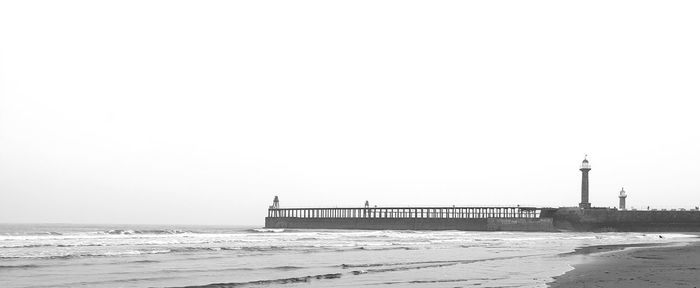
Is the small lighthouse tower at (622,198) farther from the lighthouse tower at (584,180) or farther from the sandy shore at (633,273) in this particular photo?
the sandy shore at (633,273)

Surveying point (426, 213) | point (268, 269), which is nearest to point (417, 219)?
point (426, 213)

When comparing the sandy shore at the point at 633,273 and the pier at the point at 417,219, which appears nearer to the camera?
the sandy shore at the point at 633,273

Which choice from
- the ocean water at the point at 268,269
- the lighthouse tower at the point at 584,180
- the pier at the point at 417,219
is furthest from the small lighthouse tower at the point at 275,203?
the ocean water at the point at 268,269

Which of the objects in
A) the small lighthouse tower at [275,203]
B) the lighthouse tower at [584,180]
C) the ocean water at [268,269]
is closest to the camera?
the ocean water at [268,269]

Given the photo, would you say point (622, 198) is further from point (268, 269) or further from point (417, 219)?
point (268, 269)

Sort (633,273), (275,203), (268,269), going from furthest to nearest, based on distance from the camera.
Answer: (275,203)
(268,269)
(633,273)

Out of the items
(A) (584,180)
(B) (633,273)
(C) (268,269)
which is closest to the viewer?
(B) (633,273)

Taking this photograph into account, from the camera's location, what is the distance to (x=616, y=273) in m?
15.9

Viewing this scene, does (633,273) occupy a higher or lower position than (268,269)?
higher

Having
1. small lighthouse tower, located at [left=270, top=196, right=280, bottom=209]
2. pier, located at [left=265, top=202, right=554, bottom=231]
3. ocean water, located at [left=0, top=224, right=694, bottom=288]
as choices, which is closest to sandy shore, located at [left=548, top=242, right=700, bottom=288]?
ocean water, located at [left=0, top=224, right=694, bottom=288]

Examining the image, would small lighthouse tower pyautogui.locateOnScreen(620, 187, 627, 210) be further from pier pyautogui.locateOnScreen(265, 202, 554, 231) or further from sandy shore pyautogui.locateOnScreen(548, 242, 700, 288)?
sandy shore pyautogui.locateOnScreen(548, 242, 700, 288)

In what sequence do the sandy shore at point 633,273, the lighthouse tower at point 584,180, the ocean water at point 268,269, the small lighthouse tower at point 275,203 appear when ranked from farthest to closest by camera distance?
the small lighthouse tower at point 275,203 < the lighthouse tower at point 584,180 < the ocean water at point 268,269 < the sandy shore at point 633,273

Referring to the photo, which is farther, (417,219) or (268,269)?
(417,219)

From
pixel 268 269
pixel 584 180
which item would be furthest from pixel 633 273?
pixel 584 180
